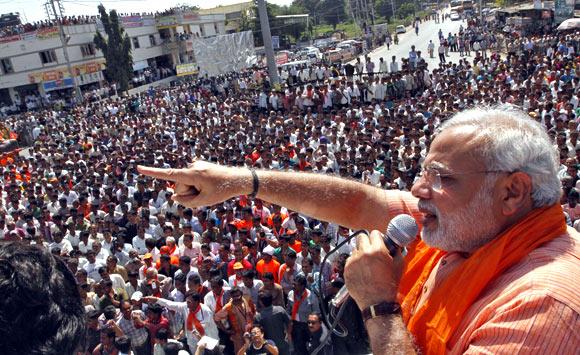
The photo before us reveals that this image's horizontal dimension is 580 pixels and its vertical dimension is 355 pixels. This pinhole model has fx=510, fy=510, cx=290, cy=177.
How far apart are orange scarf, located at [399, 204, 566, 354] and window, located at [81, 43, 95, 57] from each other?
3799cm

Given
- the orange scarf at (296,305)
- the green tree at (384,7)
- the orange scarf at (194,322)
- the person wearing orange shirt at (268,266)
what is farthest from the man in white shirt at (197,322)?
the green tree at (384,7)

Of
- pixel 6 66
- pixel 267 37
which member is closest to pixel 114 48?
pixel 6 66

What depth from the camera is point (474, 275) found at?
1321mm

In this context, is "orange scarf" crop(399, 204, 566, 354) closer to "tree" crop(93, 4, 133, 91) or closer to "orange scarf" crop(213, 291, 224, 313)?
"orange scarf" crop(213, 291, 224, 313)

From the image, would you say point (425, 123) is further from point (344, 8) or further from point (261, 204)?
point (344, 8)

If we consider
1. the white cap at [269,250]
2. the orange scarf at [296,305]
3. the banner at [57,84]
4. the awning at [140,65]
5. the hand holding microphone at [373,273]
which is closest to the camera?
the hand holding microphone at [373,273]

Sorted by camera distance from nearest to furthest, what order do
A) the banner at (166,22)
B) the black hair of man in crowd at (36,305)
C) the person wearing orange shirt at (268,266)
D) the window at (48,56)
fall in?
the black hair of man in crowd at (36,305), the person wearing orange shirt at (268,266), the window at (48,56), the banner at (166,22)

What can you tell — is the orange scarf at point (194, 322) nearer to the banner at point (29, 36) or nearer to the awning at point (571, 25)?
the awning at point (571, 25)

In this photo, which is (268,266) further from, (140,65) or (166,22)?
(166,22)

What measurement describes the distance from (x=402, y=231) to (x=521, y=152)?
413 millimetres

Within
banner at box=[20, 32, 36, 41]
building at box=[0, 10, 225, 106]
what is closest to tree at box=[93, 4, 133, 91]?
building at box=[0, 10, 225, 106]

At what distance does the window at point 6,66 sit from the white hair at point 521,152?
37963 mm

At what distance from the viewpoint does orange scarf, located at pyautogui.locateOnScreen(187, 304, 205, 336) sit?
4906 mm

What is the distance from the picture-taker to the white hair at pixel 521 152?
1331 mm
